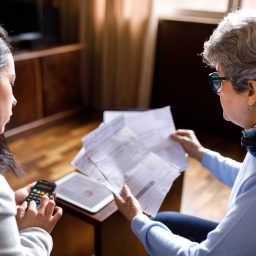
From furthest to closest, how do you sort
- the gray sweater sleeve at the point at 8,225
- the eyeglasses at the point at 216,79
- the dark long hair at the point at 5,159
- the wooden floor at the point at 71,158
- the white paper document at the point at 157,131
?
the wooden floor at the point at 71,158 → the white paper document at the point at 157,131 → the dark long hair at the point at 5,159 → the eyeglasses at the point at 216,79 → the gray sweater sleeve at the point at 8,225

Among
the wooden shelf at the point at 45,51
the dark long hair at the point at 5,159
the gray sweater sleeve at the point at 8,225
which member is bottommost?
the wooden shelf at the point at 45,51

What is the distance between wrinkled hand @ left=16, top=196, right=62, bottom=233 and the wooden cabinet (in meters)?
1.90

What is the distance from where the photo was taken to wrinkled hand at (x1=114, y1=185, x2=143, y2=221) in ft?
3.22

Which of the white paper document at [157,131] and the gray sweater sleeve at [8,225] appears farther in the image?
the white paper document at [157,131]

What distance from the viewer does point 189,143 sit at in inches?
49.5

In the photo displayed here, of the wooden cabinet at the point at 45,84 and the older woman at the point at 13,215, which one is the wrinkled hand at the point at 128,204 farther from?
the wooden cabinet at the point at 45,84

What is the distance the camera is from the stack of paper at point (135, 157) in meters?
1.08

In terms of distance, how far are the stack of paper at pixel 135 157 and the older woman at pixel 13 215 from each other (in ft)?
0.76

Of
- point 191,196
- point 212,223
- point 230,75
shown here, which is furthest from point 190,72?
point 230,75

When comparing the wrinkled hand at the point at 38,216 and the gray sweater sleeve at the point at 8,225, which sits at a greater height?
the gray sweater sleeve at the point at 8,225

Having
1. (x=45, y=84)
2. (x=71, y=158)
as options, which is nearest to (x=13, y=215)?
(x=71, y=158)

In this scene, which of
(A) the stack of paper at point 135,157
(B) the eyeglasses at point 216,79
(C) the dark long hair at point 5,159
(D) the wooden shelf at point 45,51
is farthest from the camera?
(D) the wooden shelf at point 45,51

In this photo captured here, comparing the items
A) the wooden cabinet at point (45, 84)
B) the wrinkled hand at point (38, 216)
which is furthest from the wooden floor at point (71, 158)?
the wrinkled hand at point (38, 216)

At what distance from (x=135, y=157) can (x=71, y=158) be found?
137 cm
